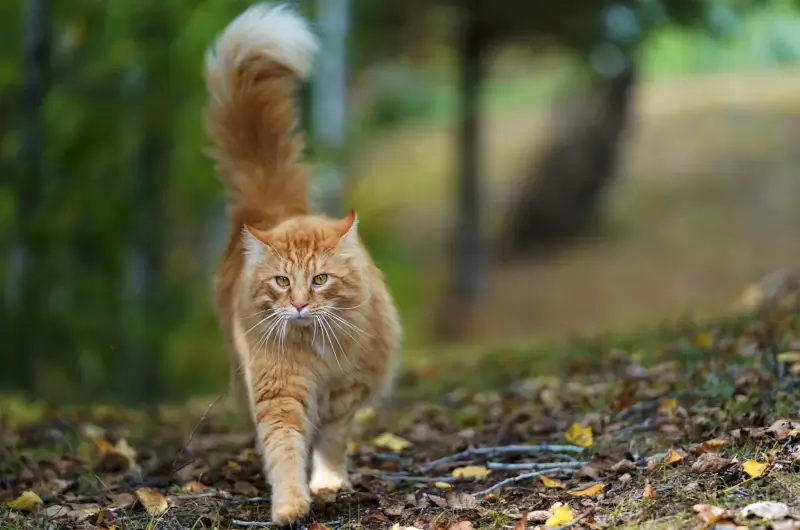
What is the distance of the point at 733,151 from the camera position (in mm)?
17734

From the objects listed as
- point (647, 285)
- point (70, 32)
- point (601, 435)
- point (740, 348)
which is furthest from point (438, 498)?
point (647, 285)

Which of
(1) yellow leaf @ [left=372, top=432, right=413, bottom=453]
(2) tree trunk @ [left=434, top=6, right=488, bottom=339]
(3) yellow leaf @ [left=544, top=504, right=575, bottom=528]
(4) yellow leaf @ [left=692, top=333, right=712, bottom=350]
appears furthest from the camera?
(2) tree trunk @ [left=434, top=6, right=488, bottom=339]

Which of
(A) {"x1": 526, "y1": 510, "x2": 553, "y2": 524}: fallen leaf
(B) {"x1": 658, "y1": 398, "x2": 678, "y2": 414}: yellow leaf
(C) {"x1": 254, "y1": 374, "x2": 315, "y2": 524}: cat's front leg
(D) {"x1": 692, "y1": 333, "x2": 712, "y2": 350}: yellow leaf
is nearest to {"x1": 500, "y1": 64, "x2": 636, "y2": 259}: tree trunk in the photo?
(D) {"x1": 692, "y1": 333, "x2": 712, "y2": 350}: yellow leaf

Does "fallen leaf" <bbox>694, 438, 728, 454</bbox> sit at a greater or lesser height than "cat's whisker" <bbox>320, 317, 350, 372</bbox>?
lesser

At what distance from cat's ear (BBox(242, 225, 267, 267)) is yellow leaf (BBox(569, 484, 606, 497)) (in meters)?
1.60

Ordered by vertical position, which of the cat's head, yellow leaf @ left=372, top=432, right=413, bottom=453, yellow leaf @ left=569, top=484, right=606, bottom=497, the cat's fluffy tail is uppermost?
the cat's fluffy tail

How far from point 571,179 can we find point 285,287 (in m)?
13.6

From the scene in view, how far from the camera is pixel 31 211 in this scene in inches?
339

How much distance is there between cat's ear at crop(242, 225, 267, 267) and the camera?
12.5 feet

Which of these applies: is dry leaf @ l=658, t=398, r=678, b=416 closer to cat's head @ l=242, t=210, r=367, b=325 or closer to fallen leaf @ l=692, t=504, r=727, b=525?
fallen leaf @ l=692, t=504, r=727, b=525

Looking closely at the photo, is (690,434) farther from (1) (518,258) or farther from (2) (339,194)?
(1) (518,258)

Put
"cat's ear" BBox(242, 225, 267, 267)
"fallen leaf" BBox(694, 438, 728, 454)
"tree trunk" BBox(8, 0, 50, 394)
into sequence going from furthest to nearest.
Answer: "tree trunk" BBox(8, 0, 50, 394) → "cat's ear" BBox(242, 225, 267, 267) → "fallen leaf" BBox(694, 438, 728, 454)

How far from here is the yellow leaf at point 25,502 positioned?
3.75 meters

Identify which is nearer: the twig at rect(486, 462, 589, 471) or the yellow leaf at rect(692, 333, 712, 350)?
the twig at rect(486, 462, 589, 471)
